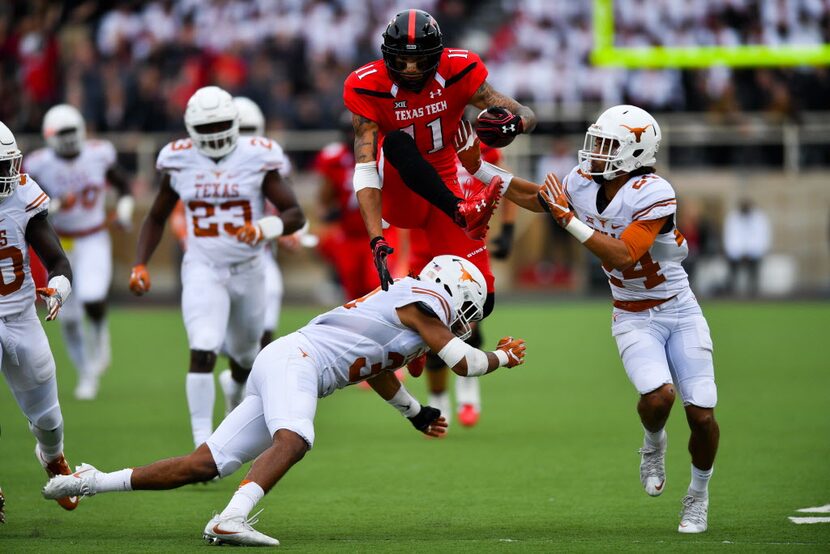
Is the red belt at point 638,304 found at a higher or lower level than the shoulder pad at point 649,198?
lower

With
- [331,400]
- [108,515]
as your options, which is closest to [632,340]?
[108,515]

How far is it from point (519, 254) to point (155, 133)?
20.5 feet

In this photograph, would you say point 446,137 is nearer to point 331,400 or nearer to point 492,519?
point 492,519

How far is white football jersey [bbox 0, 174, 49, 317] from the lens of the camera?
654 cm

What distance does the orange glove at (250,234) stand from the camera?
8.21 metres

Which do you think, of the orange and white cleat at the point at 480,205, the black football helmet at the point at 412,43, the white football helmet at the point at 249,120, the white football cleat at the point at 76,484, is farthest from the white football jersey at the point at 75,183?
the white football cleat at the point at 76,484

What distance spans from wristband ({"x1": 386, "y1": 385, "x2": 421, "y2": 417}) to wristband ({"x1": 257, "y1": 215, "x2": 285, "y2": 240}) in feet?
6.31

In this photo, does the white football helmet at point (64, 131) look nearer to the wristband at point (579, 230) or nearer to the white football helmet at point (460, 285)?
the white football helmet at point (460, 285)

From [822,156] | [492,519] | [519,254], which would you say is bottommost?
[519,254]

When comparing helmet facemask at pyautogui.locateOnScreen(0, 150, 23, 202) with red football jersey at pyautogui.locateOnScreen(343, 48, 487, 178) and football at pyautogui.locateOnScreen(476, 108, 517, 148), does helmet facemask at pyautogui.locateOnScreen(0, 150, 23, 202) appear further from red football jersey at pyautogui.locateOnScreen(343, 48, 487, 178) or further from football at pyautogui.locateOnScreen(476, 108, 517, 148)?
football at pyautogui.locateOnScreen(476, 108, 517, 148)

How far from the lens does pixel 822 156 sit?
2136cm

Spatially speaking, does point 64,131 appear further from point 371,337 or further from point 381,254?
point 371,337

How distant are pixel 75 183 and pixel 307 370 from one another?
20.6 feet

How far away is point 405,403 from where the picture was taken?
677 centimetres
